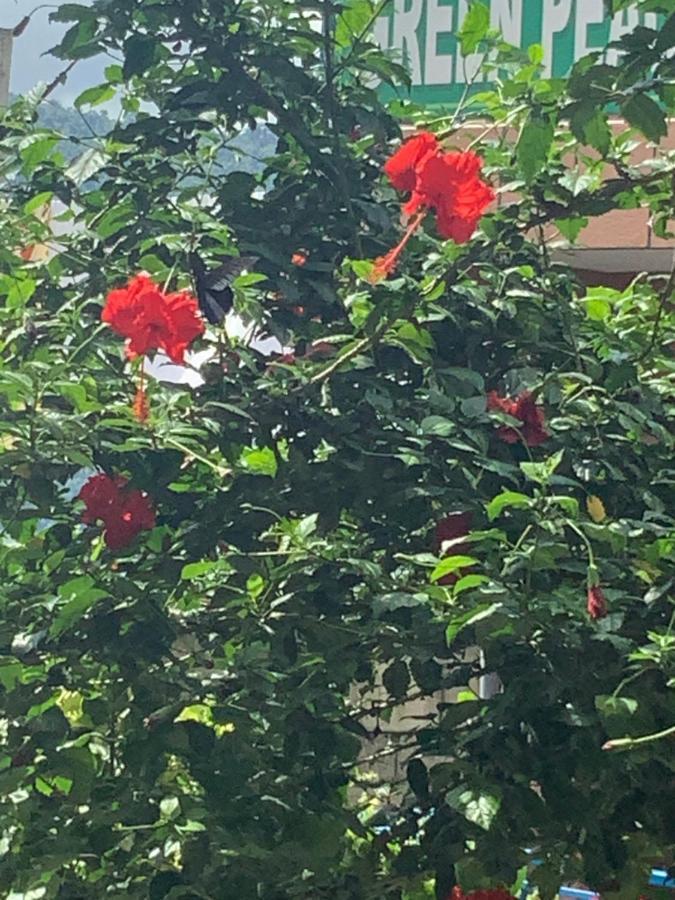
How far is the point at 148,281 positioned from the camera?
1.46 metres

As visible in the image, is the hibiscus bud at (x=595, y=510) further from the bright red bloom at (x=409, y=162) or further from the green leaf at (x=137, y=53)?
the green leaf at (x=137, y=53)

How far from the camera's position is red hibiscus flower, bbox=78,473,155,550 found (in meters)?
1.41

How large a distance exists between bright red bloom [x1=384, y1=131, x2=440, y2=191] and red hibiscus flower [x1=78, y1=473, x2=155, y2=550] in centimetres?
49

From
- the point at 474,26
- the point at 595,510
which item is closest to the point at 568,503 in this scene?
the point at 595,510

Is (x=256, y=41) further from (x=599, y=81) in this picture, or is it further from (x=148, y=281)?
(x=599, y=81)

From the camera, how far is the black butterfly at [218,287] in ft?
4.84

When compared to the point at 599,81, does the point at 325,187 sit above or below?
below

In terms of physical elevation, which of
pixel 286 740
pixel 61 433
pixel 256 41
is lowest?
pixel 286 740

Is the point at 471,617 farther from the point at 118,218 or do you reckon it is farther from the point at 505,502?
the point at 118,218

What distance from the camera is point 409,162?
1502 mm

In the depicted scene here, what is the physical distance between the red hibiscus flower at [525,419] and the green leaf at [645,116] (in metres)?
0.41

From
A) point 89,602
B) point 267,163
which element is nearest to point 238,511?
point 89,602

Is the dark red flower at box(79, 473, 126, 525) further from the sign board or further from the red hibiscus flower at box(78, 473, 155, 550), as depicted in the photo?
the sign board

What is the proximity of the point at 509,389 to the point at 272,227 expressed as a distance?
386 millimetres
